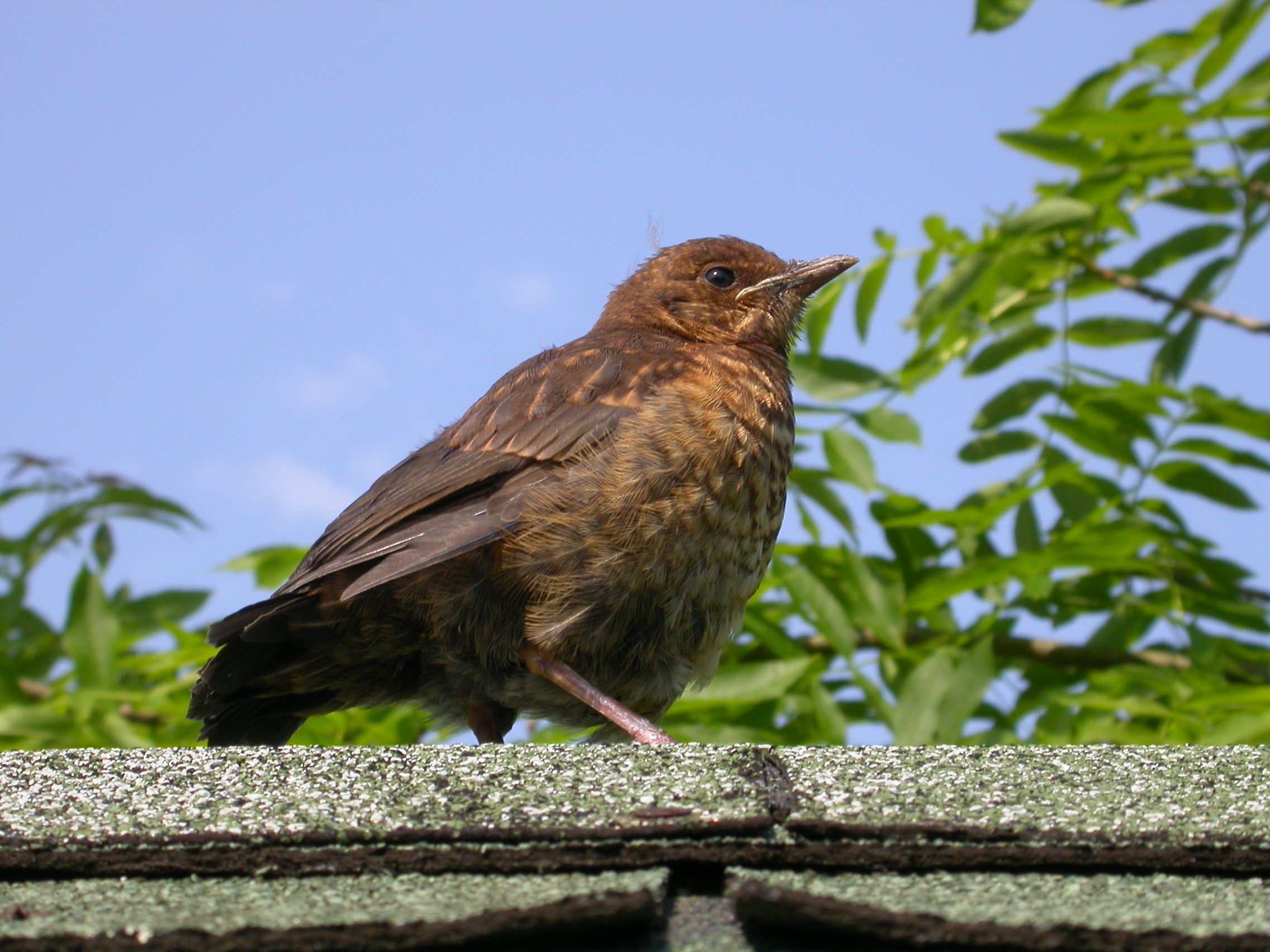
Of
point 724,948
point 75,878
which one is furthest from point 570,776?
point 75,878

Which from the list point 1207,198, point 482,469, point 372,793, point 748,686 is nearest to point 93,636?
point 482,469

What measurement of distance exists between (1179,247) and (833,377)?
1.24 metres

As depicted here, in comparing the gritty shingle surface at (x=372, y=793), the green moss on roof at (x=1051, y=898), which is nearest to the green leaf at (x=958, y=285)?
the gritty shingle surface at (x=372, y=793)

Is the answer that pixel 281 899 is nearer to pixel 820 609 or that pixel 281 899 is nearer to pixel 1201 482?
pixel 820 609

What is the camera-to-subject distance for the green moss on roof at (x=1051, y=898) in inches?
56.6

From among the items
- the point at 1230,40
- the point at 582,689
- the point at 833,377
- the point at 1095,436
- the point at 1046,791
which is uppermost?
the point at 1230,40

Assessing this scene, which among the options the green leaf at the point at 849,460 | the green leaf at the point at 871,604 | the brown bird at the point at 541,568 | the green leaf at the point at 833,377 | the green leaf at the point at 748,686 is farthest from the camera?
the green leaf at the point at 833,377

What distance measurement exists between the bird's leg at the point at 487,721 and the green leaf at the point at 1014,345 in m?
1.98

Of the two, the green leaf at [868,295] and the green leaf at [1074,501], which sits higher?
the green leaf at [868,295]

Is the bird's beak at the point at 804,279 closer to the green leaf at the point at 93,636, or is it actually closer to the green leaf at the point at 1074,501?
the green leaf at the point at 1074,501

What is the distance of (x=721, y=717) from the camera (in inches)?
165

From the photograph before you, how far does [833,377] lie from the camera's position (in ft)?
14.9

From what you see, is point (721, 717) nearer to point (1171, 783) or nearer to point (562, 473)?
point (562, 473)

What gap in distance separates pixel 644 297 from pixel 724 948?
130 inches
